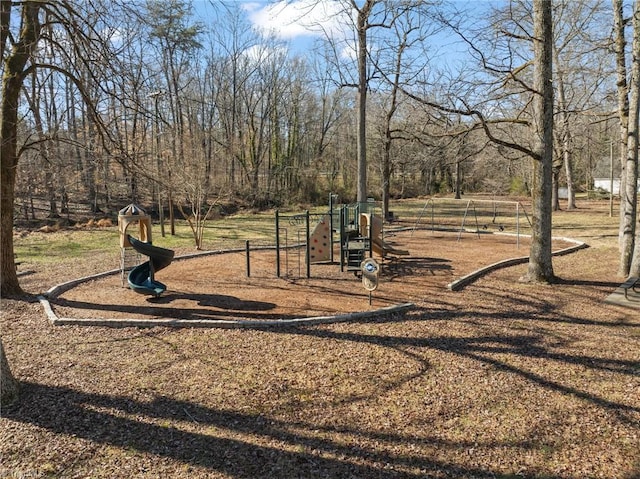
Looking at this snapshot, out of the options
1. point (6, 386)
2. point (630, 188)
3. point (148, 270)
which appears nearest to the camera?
point (6, 386)

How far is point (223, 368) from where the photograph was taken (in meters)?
4.94

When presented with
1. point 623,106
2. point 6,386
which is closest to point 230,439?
point 6,386

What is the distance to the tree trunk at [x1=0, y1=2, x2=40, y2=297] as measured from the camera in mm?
6820

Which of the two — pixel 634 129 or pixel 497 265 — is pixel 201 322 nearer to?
pixel 497 265

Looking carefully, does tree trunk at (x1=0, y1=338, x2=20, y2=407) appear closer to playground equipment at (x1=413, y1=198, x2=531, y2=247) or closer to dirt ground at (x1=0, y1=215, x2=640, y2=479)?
dirt ground at (x1=0, y1=215, x2=640, y2=479)

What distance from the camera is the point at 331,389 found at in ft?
14.6

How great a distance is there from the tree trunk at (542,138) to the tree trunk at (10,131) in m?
8.16

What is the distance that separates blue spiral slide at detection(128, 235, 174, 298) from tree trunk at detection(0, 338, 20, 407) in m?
3.18

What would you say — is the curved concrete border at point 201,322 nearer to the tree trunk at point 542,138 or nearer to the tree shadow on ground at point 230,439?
the tree shadow on ground at point 230,439

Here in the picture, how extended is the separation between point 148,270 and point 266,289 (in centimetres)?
213

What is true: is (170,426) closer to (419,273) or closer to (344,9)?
(419,273)

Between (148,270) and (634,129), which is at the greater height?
(634,129)

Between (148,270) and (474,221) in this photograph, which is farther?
(474,221)

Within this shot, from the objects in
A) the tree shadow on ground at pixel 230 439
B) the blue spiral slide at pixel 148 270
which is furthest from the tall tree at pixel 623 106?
the blue spiral slide at pixel 148 270
